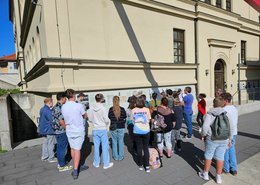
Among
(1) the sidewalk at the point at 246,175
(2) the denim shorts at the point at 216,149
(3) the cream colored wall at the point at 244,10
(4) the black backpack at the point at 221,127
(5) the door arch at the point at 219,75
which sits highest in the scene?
(3) the cream colored wall at the point at 244,10

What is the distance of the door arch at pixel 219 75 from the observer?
1377 cm

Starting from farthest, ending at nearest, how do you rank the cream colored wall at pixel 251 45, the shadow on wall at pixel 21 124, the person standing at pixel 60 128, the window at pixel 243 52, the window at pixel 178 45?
the window at pixel 243 52, the cream colored wall at pixel 251 45, the window at pixel 178 45, the shadow on wall at pixel 21 124, the person standing at pixel 60 128

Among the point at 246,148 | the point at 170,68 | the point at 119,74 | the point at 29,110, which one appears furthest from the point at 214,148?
the point at 29,110

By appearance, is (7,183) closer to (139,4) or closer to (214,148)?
(214,148)

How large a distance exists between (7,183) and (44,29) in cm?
528

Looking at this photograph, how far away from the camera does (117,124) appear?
4695 millimetres

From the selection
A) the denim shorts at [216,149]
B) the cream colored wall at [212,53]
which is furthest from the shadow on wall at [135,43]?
the denim shorts at [216,149]

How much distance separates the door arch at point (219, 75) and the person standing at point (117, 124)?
11075mm

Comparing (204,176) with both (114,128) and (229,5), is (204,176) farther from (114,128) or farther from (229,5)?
(229,5)

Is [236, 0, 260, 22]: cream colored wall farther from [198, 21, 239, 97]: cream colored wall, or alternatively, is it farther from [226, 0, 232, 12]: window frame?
[198, 21, 239, 97]: cream colored wall

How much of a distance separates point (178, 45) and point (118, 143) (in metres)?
8.39

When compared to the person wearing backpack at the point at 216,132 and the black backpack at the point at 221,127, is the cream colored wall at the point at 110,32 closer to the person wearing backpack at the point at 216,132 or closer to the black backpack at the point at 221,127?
the person wearing backpack at the point at 216,132

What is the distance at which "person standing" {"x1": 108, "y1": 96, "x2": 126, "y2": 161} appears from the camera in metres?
4.61

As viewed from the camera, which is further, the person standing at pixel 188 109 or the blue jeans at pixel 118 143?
the person standing at pixel 188 109
